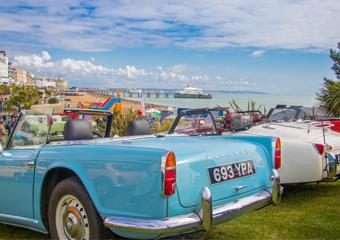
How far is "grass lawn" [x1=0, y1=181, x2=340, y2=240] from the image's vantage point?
4562 mm

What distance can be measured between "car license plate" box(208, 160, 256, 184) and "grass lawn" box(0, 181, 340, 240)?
62 centimetres

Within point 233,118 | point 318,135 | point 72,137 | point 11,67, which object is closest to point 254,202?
point 72,137

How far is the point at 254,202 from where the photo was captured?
3.74 metres

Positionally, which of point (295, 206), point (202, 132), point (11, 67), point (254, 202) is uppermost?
point (11, 67)

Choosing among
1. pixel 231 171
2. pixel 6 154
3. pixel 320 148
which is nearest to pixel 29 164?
pixel 6 154

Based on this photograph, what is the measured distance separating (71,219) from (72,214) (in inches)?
2.1

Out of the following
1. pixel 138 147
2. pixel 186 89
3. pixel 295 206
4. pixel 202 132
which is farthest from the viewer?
pixel 186 89

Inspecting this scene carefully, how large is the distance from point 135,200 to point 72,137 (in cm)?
149

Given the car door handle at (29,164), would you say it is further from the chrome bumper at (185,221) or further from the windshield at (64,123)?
the chrome bumper at (185,221)

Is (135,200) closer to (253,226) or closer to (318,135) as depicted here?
(253,226)

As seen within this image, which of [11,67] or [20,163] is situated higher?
[11,67]

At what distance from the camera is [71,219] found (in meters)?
3.67

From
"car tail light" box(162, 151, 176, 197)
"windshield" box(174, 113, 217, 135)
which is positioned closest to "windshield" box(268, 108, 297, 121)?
"windshield" box(174, 113, 217, 135)

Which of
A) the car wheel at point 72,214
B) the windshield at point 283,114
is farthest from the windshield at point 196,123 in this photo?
the car wheel at point 72,214
